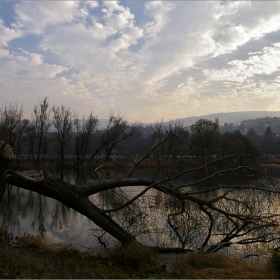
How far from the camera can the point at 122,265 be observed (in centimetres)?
639

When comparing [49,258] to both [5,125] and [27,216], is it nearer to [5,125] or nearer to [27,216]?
[27,216]

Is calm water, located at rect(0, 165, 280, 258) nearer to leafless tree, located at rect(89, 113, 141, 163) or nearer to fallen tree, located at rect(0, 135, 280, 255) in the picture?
fallen tree, located at rect(0, 135, 280, 255)

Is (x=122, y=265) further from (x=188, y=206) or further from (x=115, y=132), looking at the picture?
(x=115, y=132)

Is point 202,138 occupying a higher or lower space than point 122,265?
higher

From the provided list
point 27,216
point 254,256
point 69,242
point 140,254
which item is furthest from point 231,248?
point 27,216

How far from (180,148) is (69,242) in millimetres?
4558

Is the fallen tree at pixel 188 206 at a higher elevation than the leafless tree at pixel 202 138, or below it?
below

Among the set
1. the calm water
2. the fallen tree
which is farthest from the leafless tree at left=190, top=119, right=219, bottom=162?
the calm water

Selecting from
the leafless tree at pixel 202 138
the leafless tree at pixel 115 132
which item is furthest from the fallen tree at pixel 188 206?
the leafless tree at pixel 115 132

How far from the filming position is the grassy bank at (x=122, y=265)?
5383 mm

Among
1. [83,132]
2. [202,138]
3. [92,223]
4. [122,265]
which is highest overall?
[83,132]

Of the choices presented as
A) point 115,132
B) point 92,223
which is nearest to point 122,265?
point 92,223

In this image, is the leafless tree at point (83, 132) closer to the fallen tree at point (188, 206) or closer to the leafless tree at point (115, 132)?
the leafless tree at point (115, 132)

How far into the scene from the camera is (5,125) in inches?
1553
